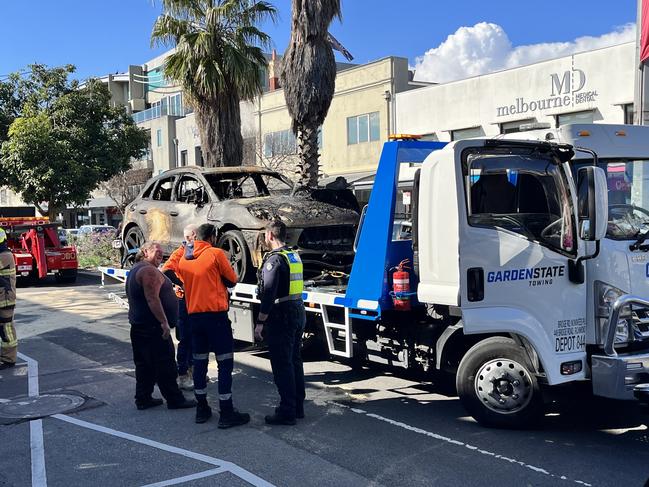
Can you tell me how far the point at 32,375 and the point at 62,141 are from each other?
50.2ft

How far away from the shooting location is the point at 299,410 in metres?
5.84

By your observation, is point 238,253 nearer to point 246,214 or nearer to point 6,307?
point 246,214

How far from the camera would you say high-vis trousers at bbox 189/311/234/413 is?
18.3ft

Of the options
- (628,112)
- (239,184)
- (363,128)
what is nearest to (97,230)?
(363,128)

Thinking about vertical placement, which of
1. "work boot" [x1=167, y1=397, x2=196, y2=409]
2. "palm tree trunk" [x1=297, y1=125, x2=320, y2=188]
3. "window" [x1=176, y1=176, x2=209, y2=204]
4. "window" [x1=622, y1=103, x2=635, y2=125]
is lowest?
"work boot" [x1=167, y1=397, x2=196, y2=409]

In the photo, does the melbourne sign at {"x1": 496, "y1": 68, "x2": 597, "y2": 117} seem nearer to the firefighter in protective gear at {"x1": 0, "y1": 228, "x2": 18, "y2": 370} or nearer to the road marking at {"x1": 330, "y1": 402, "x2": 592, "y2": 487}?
the road marking at {"x1": 330, "y1": 402, "x2": 592, "y2": 487}

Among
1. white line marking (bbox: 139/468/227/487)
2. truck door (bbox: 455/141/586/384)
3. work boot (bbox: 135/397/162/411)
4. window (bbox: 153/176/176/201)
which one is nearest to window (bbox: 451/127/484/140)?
window (bbox: 153/176/176/201)

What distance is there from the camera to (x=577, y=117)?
1933 cm

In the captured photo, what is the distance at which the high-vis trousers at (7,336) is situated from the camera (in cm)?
802

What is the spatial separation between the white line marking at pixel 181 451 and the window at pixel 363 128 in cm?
2192

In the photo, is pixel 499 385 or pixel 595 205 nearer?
pixel 595 205

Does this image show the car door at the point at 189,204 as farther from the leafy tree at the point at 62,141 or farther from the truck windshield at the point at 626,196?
the leafy tree at the point at 62,141

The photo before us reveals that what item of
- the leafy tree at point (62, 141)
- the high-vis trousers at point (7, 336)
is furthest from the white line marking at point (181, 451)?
the leafy tree at point (62, 141)

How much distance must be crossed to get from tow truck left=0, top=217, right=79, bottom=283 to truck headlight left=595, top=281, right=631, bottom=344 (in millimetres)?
15959
